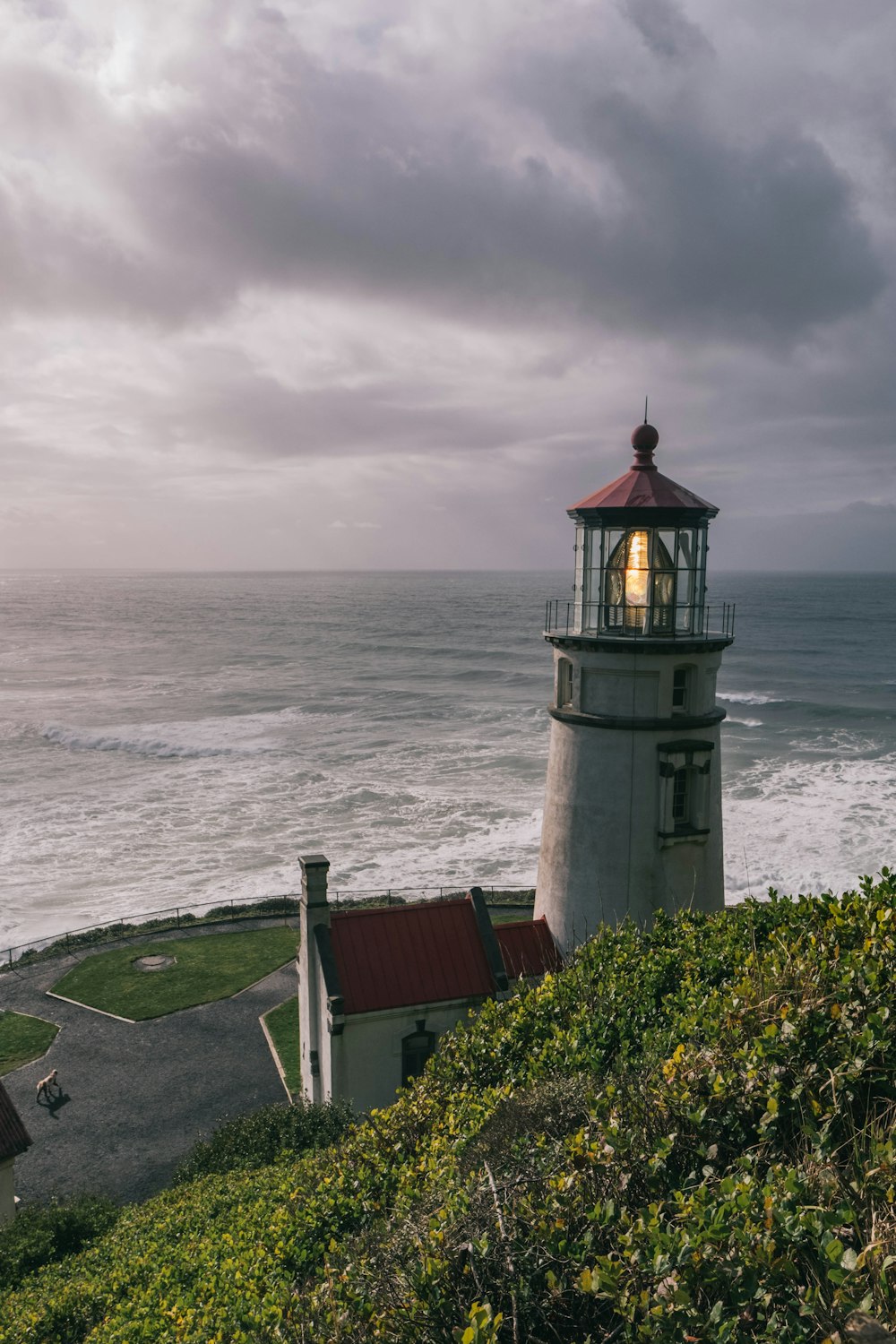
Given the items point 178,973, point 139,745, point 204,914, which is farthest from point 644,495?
point 139,745

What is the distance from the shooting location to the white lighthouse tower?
14.0m

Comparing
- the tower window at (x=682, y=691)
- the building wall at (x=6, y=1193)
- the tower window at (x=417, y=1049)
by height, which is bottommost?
the building wall at (x=6, y=1193)

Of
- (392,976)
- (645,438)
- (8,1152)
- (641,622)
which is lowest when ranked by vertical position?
(8,1152)

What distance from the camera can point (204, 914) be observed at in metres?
30.4

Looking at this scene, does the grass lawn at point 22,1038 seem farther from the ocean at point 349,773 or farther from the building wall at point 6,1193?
the ocean at point 349,773

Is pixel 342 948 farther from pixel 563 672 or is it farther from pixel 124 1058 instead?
pixel 124 1058

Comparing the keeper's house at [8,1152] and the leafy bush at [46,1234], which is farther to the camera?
the keeper's house at [8,1152]

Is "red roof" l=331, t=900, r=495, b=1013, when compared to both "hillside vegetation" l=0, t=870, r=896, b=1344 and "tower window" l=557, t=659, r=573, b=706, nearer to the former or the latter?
"hillside vegetation" l=0, t=870, r=896, b=1344

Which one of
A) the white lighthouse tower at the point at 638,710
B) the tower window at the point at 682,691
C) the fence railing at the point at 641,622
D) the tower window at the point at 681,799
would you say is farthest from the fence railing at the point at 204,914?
the fence railing at the point at 641,622

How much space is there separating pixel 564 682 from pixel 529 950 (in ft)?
18.1

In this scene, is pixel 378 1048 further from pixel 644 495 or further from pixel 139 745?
pixel 139 745

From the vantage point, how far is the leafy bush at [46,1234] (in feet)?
38.6

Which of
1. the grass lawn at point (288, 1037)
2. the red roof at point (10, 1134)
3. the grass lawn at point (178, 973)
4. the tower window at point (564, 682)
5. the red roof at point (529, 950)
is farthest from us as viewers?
the grass lawn at point (178, 973)

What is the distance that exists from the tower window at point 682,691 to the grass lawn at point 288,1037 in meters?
12.7
